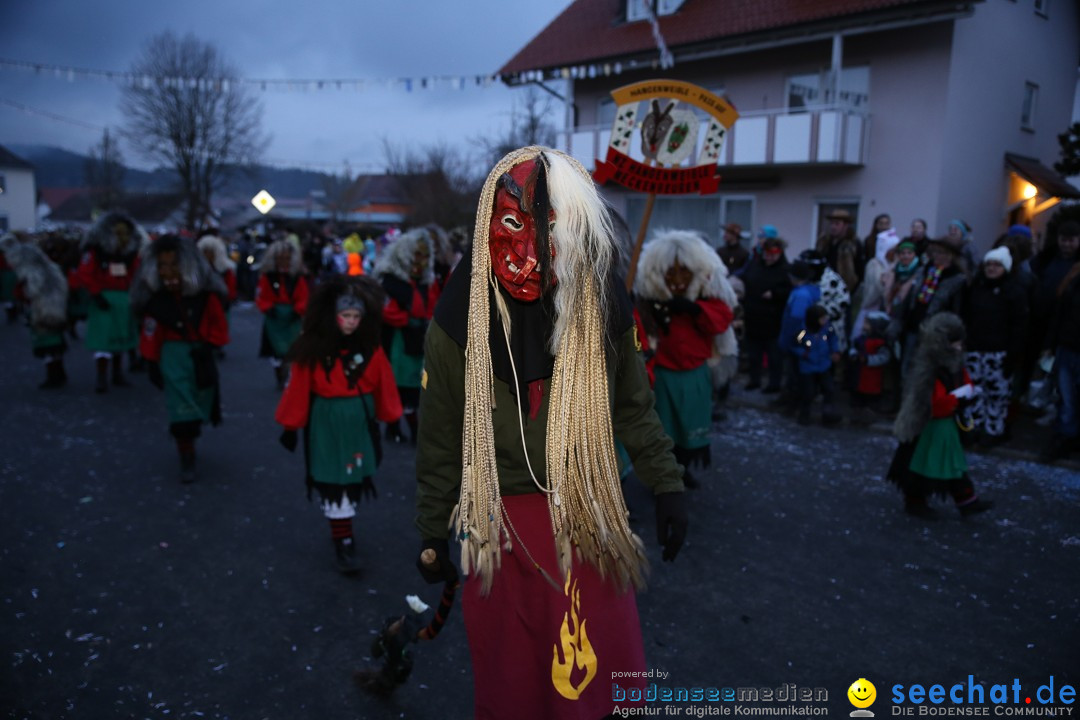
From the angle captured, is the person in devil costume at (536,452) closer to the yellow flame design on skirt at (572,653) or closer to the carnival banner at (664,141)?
the yellow flame design on skirt at (572,653)

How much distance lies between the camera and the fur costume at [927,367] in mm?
4887

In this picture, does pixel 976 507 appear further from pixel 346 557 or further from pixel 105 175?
pixel 105 175

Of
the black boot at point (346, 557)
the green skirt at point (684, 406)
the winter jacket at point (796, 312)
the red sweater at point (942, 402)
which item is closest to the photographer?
the black boot at point (346, 557)

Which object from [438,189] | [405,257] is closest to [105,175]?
[438,189]

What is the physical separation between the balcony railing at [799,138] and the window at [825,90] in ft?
0.83

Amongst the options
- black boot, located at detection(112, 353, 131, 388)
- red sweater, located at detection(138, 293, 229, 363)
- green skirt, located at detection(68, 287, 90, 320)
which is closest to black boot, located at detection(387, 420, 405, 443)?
red sweater, located at detection(138, 293, 229, 363)

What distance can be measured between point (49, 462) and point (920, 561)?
263 inches

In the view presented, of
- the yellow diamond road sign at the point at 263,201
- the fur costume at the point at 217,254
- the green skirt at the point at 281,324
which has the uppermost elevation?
the yellow diamond road sign at the point at 263,201

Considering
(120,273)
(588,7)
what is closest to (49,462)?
(120,273)

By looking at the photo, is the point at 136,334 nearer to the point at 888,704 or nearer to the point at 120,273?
the point at 120,273

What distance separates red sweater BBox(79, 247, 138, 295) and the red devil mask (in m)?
7.96

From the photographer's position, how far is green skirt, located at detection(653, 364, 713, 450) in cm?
520

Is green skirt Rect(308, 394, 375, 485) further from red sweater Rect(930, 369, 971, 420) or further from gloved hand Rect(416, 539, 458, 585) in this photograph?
red sweater Rect(930, 369, 971, 420)

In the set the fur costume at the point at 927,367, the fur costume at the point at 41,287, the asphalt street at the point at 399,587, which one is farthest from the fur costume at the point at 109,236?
the fur costume at the point at 927,367
